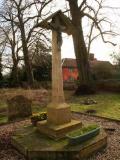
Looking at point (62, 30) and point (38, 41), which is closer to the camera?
point (62, 30)

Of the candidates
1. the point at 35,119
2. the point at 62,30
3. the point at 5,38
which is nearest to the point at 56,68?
the point at 62,30

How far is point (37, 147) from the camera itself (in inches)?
217

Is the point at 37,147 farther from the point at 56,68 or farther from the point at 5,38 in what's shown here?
the point at 5,38

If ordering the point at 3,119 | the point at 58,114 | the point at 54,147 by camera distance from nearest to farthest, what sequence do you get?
the point at 54,147, the point at 58,114, the point at 3,119

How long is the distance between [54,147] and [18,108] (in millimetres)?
4384

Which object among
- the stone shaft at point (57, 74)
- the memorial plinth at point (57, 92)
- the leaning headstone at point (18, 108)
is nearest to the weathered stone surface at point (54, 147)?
the memorial plinth at point (57, 92)

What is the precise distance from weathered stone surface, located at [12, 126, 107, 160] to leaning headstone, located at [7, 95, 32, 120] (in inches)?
124

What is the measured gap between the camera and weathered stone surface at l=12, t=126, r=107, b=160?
5234mm

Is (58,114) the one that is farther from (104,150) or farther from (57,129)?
(104,150)

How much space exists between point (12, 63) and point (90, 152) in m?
28.1

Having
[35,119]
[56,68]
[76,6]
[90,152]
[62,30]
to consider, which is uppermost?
[76,6]

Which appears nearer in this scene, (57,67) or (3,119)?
(57,67)

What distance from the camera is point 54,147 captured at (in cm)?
547

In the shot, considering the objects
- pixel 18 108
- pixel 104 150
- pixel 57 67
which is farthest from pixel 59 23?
pixel 18 108
